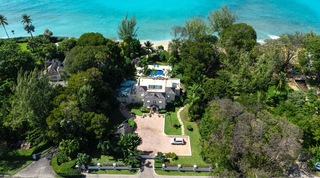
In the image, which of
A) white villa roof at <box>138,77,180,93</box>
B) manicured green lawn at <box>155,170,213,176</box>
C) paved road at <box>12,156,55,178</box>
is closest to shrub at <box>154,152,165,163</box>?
manicured green lawn at <box>155,170,213,176</box>

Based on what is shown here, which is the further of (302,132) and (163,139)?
(163,139)

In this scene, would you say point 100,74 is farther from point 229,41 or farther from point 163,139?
point 229,41

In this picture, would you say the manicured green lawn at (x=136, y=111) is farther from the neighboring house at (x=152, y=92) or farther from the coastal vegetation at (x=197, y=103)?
the coastal vegetation at (x=197, y=103)

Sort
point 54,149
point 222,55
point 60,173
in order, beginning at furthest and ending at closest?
point 222,55
point 54,149
point 60,173

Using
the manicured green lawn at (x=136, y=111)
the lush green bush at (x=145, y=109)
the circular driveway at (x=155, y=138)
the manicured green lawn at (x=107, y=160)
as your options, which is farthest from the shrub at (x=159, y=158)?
the lush green bush at (x=145, y=109)

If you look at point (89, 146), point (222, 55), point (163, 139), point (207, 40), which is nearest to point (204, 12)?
point (207, 40)

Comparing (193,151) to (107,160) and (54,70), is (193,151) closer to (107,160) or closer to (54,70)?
(107,160)
